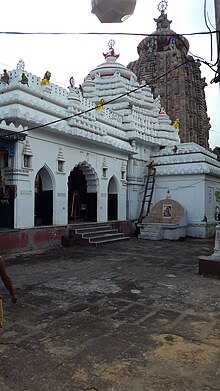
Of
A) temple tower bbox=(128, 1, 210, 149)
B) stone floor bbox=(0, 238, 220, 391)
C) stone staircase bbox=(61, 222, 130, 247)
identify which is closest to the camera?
stone floor bbox=(0, 238, 220, 391)

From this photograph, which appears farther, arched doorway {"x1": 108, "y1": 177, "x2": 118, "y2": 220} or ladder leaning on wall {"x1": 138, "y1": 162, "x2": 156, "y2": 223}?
ladder leaning on wall {"x1": 138, "y1": 162, "x2": 156, "y2": 223}

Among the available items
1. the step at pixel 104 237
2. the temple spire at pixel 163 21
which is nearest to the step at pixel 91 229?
the step at pixel 104 237

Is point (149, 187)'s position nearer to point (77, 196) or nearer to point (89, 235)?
point (77, 196)

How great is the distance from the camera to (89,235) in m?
13.6

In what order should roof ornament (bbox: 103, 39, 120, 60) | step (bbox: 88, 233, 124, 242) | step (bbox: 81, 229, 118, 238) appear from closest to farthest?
1. step (bbox: 88, 233, 124, 242)
2. step (bbox: 81, 229, 118, 238)
3. roof ornament (bbox: 103, 39, 120, 60)

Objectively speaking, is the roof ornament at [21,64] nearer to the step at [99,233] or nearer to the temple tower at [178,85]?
the step at [99,233]

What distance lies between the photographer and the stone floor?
125 inches

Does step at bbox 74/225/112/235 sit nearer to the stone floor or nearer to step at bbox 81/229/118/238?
step at bbox 81/229/118/238

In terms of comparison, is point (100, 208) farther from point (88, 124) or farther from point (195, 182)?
point (195, 182)

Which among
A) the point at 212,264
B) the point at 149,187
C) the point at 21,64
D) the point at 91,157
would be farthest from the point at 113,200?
the point at 212,264

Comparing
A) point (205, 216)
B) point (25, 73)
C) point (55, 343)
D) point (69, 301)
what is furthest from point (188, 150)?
point (55, 343)

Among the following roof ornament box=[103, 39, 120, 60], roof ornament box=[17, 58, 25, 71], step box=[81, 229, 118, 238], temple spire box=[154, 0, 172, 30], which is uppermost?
temple spire box=[154, 0, 172, 30]

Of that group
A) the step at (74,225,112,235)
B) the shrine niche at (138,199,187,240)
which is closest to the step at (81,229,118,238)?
the step at (74,225,112,235)

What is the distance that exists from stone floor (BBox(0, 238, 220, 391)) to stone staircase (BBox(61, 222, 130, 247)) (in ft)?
14.5
